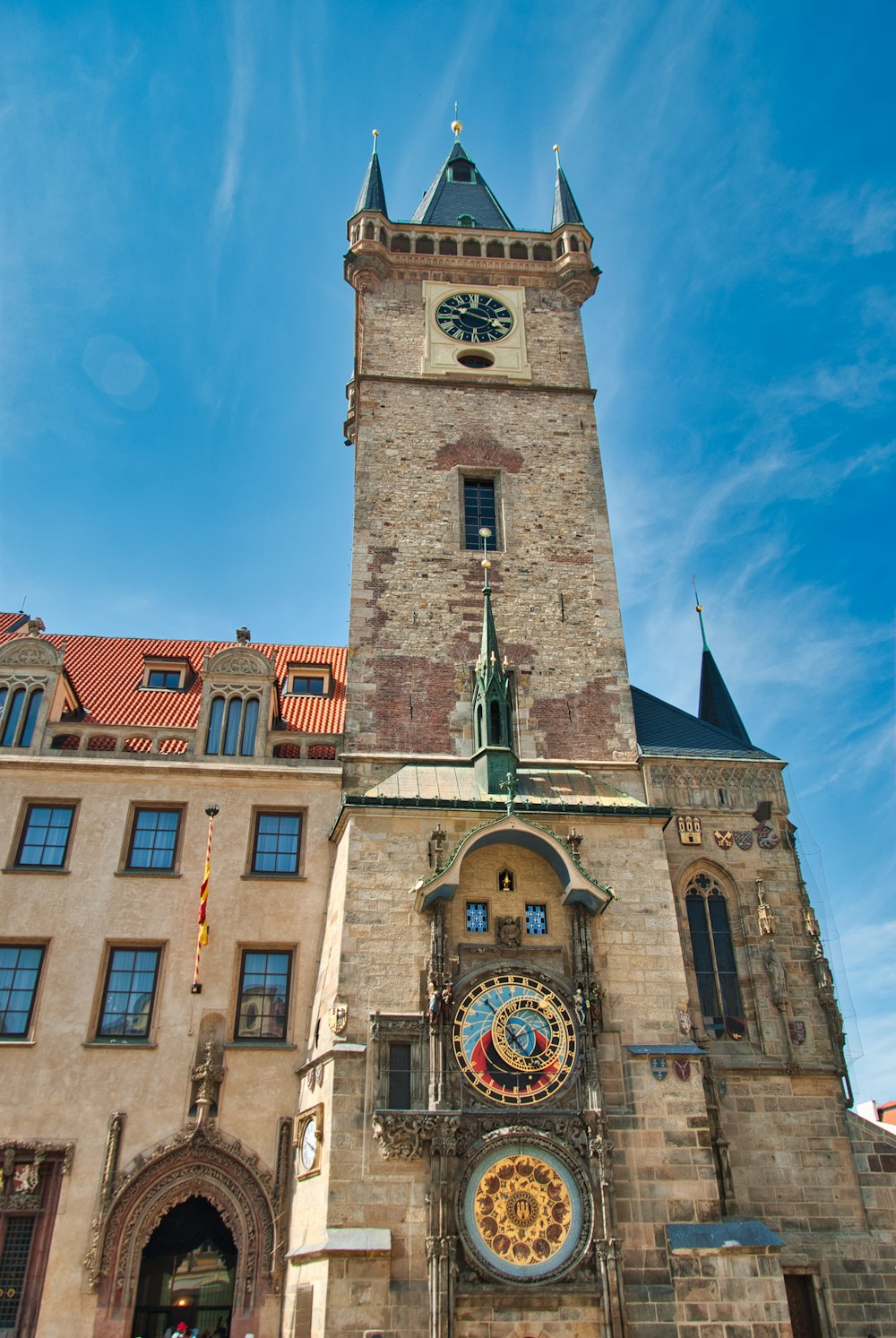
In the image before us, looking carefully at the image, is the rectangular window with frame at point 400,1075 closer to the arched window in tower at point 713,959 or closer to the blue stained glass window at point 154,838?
the arched window in tower at point 713,959

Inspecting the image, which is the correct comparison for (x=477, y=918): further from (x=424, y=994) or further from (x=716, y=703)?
(x=716, y=703)

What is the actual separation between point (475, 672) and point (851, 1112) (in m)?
9.02

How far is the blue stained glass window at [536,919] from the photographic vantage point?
15156mm

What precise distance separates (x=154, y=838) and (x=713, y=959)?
934 centimetres

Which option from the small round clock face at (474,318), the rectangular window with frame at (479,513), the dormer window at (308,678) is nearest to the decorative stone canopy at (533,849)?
the dormer window at (308,678)

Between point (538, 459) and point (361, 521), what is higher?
point (538, 459)

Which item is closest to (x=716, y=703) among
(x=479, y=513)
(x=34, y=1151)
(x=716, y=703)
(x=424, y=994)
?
(x=716, y=703)

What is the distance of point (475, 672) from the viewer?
722 inches

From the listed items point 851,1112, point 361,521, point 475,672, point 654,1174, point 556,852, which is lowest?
point 654,1174

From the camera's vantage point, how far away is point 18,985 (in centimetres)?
1577

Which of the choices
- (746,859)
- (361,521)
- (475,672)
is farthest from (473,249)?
(746,859)

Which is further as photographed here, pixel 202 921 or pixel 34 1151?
pixel 202 921

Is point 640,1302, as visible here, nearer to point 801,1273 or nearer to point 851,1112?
point 801,1273

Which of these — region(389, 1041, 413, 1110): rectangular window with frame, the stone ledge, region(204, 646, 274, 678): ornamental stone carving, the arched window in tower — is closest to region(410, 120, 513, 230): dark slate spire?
region(204, 646, 274, 678): ornamental stone carving
